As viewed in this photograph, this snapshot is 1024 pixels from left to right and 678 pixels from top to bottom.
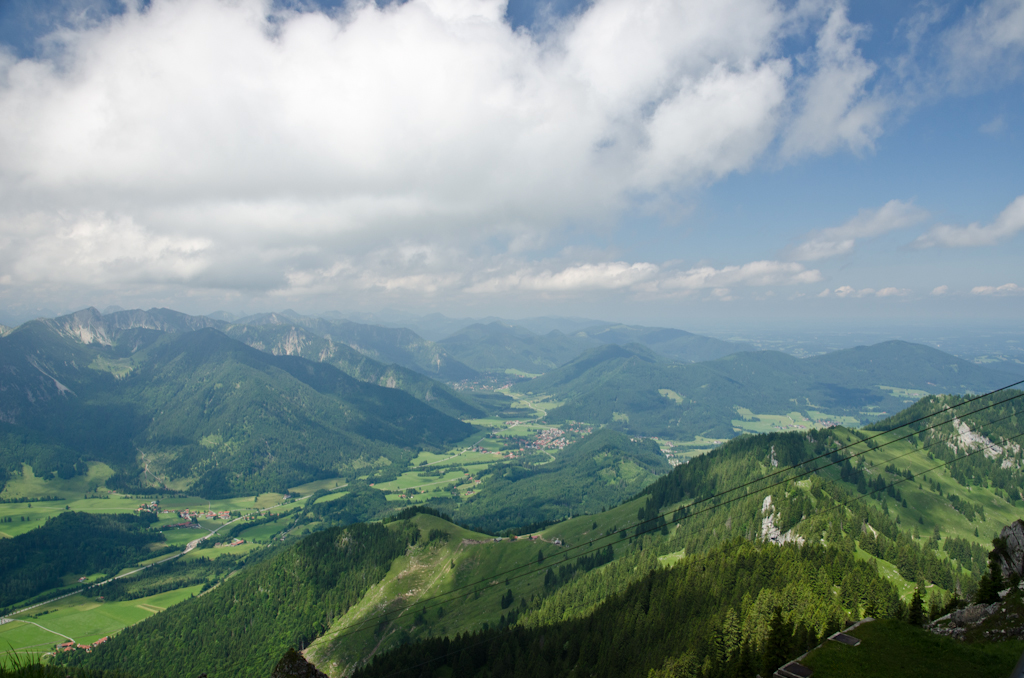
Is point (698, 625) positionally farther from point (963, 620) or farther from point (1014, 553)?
point (1014, 553)

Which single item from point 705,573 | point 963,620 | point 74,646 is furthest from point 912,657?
point 74,646

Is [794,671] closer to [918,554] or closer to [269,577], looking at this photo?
[918,554]

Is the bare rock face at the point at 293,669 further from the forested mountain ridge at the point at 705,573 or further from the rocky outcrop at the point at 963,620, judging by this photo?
the rocky outcrop at the point at 963,620

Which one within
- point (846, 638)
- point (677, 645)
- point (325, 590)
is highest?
point (846, 638)

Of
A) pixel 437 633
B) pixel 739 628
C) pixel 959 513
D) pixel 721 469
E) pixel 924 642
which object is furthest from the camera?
pixel 721 469

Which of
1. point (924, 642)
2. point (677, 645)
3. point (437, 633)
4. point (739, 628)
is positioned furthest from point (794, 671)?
point (437, 633)

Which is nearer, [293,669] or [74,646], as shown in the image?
[293,669]

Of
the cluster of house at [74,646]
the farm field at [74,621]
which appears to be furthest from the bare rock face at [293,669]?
the farm field at [74,621]
